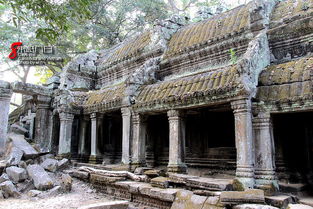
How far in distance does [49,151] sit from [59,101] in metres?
2.25

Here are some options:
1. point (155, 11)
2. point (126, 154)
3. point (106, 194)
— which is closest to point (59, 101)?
point (126, 154)

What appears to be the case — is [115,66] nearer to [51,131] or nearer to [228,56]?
[51,131]

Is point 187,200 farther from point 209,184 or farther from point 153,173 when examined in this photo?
point 153,173

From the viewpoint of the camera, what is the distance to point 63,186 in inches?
315

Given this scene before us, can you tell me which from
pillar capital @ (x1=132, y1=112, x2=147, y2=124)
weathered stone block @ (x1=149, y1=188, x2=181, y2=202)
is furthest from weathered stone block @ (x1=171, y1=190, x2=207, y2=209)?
pillar capital @ (x1=132, y1=112, x2=147, y2=124)

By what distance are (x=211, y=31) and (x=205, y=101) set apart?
12.7 feet

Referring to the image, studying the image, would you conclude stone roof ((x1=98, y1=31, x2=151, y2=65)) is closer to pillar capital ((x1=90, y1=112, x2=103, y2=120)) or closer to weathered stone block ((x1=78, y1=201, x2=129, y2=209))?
pillar capital ((x1=90, y1=112, x2=103, y2=120))

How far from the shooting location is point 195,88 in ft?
23.1

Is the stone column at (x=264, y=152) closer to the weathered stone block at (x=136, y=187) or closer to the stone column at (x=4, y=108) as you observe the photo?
the weathered stone block at (x=136, y=187)

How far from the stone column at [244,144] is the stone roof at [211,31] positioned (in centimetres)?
329

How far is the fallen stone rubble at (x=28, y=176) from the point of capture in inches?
298

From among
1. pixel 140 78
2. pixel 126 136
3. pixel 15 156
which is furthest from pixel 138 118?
pixel 15 156

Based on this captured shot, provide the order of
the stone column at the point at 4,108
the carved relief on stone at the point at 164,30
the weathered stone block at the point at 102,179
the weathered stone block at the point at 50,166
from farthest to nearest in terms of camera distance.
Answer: the carved relief on stone at the point at 164,30 < the stone column at the point at 4,108 < the weathered stone block at the point at 50,166 < the weathered stone block at the point at 102,179

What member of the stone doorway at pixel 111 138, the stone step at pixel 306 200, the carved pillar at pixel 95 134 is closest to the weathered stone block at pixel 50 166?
the carved pillar at pixel 95 134
